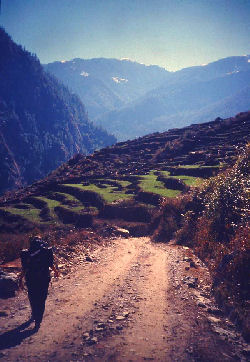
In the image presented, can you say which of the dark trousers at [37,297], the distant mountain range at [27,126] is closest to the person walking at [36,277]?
the dark trousers at [37,297]

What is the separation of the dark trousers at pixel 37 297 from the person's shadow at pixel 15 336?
30cm

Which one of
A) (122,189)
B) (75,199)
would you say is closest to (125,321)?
(75,199)

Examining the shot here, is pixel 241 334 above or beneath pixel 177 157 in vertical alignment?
beneath

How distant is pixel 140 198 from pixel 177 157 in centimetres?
2235

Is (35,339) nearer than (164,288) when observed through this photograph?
Yes

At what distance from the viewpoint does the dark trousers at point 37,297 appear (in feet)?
21.1

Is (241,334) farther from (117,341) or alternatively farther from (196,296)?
(117,341)

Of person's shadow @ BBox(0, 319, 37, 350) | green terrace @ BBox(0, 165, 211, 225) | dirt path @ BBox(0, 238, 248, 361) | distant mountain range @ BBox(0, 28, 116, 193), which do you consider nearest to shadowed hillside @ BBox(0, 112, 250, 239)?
green terrace @ BBox(0, 165, 211, 225)

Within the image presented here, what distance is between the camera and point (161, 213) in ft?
57.0

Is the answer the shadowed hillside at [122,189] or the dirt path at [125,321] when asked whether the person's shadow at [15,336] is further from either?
the shadowed hillside at [122,189]

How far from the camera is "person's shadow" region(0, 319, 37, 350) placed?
568 cm

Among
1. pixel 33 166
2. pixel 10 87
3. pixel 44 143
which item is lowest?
pixel 33 166

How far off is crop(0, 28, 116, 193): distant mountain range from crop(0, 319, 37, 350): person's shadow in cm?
10489

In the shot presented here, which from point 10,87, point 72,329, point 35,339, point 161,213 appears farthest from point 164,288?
point 10,87
